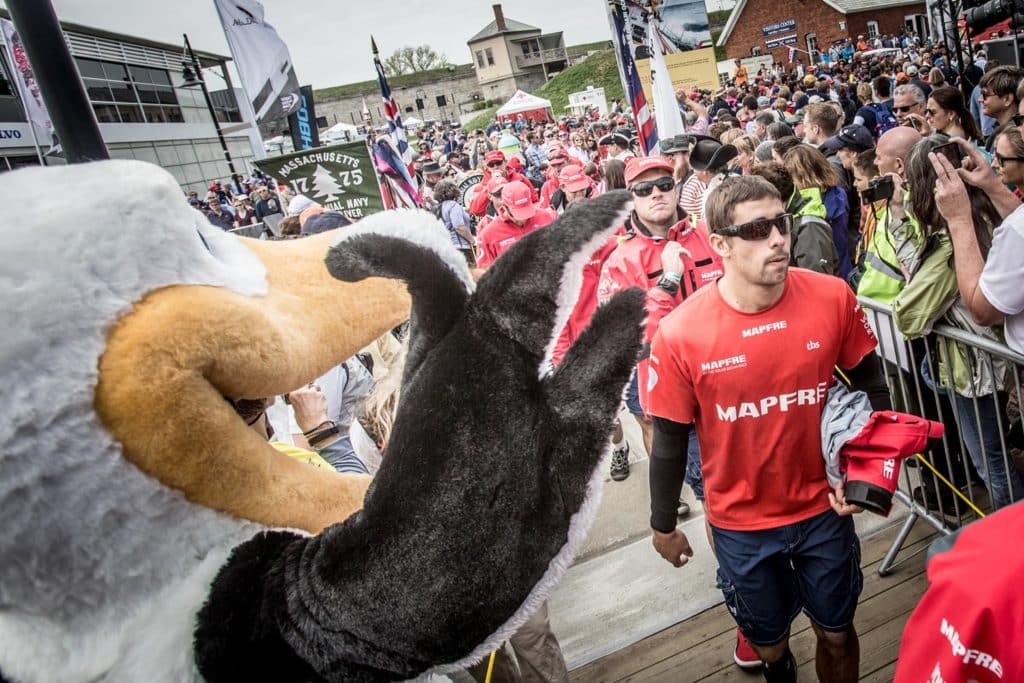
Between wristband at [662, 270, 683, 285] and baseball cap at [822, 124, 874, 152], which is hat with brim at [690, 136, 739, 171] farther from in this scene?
wristband at [662, 270, 683, 285]

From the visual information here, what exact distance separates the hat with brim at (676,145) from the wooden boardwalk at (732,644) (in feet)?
12.6

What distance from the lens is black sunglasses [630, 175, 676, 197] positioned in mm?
3744

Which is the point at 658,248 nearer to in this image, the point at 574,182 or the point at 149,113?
the point at 574,182

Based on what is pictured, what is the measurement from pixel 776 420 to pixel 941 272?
1.13 meters

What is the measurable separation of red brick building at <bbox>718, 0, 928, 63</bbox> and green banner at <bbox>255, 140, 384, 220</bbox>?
41740 mm

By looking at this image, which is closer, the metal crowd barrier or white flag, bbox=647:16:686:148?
the metal crowd barrier

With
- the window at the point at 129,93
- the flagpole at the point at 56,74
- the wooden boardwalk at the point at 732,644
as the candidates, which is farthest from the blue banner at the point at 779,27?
the flagpole at the point at 56,74

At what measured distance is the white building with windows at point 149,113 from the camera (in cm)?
1551

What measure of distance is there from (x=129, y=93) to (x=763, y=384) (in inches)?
1060

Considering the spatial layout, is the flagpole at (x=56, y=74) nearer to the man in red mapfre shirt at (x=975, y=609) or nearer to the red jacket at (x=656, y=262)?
the man in red mapfre shirt at (x=975, y=609)

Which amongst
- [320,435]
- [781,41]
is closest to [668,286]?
[320,435]

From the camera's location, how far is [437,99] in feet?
237

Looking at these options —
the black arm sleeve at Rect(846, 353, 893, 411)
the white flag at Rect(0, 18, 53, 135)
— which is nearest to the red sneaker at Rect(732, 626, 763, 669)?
the black arm sleeve at Rect(846, 353, 893, 411)

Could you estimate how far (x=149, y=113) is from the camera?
84.0 feet
